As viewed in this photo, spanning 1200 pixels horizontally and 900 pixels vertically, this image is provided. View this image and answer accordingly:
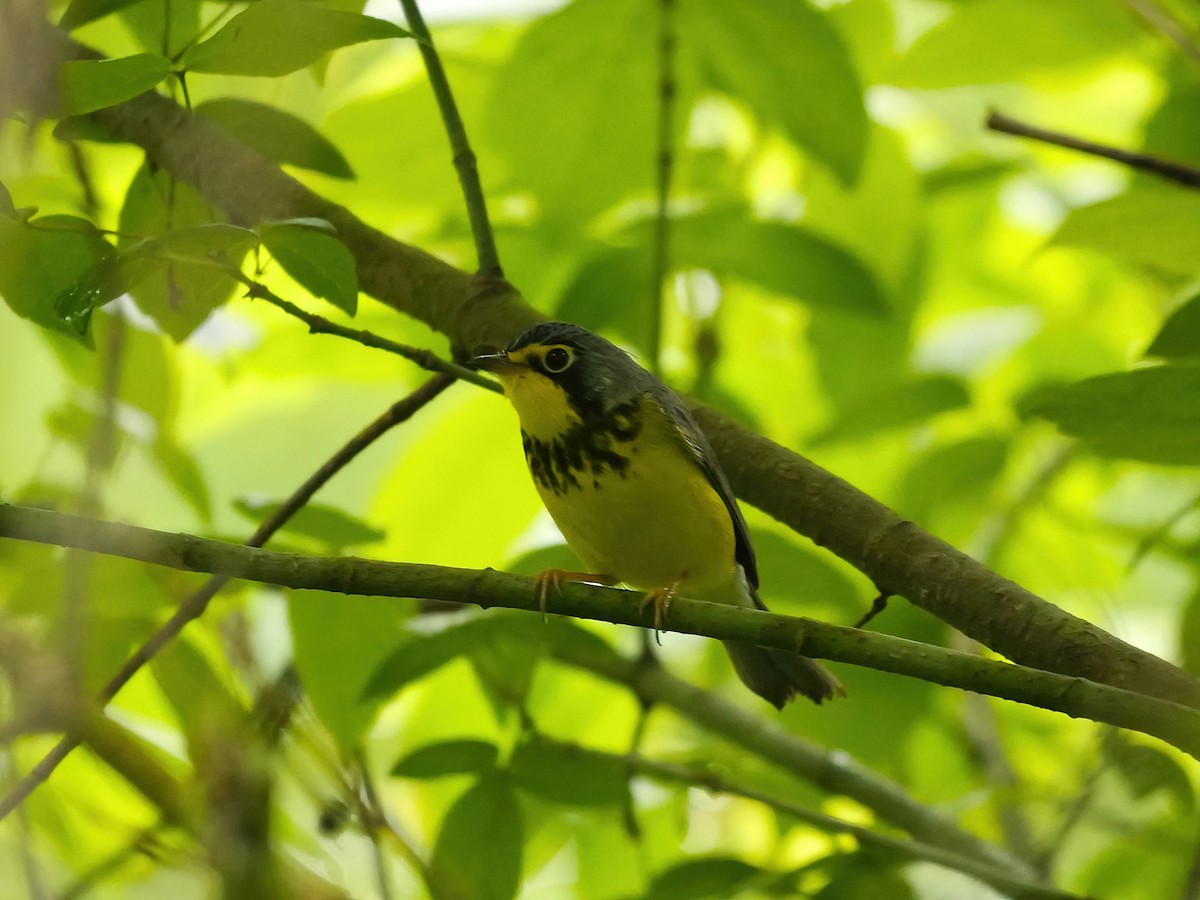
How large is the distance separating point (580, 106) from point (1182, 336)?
5.24ft

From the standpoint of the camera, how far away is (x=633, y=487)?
362cm

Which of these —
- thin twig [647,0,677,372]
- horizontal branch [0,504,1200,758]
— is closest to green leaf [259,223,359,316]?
horizontal branch [0,504,1200,758]

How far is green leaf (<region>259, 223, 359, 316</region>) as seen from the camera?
89.7 inches

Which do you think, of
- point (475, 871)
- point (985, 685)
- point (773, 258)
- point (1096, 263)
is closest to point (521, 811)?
point (475, 871)

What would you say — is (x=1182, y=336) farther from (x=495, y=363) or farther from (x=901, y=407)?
(x=495, y=363)

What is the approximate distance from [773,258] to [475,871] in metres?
1.71

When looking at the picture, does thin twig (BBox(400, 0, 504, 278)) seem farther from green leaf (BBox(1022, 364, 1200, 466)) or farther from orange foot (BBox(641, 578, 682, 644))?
green leaf (BBox(1022, 364, 1200, 466))

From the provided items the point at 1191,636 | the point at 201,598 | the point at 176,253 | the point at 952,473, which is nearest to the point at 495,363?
the point at 201,598

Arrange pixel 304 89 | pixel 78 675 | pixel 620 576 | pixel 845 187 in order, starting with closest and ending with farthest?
1. pixel 78 675
2. pixel 845 187
3. pixel 620 576
4. pixel 304 89

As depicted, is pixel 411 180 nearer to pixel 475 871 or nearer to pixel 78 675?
pixel 475 871

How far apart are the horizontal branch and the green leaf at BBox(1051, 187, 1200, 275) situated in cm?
123

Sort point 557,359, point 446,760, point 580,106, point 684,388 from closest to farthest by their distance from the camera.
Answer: point 446,760, point 580,106, point 557,359, point 684,388

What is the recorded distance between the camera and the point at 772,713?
12.6 feet

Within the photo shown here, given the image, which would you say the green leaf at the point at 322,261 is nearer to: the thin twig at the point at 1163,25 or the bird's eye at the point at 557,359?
the bird's eye at the point at 557,359
